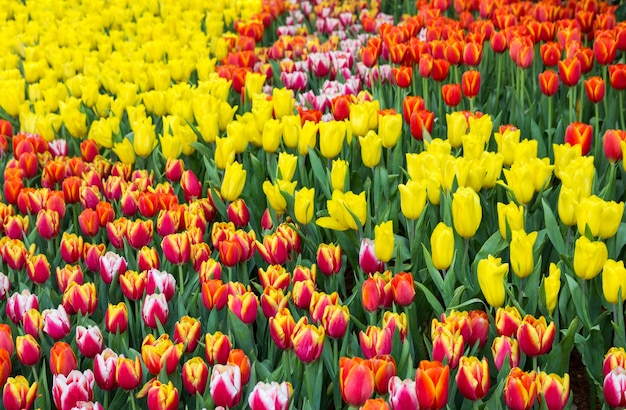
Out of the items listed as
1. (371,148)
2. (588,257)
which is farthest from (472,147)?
(588,257)

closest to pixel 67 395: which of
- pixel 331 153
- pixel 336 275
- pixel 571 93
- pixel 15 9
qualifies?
pixel 336 275

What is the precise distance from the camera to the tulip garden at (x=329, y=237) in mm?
1876

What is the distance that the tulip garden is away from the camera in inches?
73.9

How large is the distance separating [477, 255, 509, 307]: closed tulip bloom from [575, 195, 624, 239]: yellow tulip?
1.07ft

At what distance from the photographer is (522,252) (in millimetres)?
2068

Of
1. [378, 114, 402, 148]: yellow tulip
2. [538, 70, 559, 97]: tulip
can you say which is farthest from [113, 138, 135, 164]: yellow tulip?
[538, 70, 559, 97]: tulip

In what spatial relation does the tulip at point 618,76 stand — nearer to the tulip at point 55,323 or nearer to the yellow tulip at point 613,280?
the yellow tulip at point 613,280

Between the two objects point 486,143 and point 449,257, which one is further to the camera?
point 486,143

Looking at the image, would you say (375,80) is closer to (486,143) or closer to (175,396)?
(486,143)

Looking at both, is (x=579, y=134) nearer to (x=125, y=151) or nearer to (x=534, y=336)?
(x=534, y=336)

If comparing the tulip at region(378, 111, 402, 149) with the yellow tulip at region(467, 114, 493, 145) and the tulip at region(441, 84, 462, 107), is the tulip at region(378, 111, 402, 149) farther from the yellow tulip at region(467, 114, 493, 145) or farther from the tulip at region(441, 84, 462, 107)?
the tulip at region(441, 84, 462, 107)

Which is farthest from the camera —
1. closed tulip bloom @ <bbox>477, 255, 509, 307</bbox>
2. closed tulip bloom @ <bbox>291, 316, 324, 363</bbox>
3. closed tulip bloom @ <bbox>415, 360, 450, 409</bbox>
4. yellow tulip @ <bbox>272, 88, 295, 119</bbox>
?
yellow tulip @ <bbox>272, 88, 295, 119</bbox>

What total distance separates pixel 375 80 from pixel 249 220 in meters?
1.55

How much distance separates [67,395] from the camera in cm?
181
